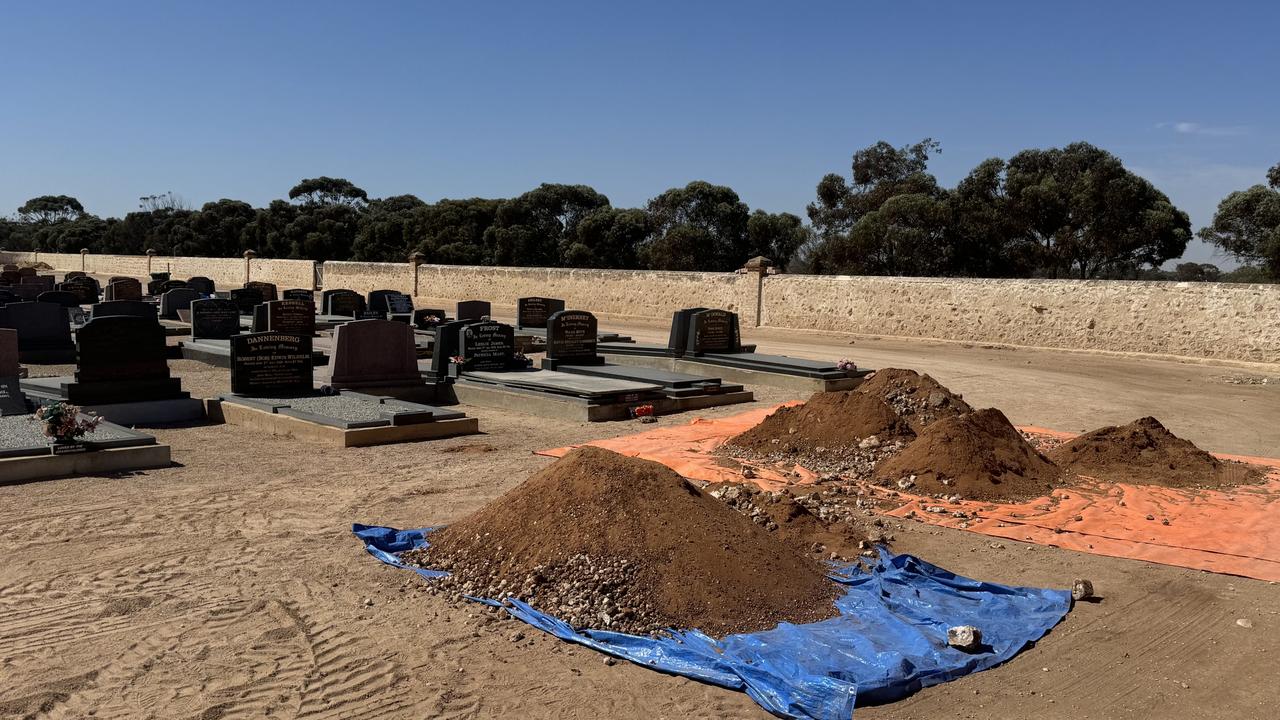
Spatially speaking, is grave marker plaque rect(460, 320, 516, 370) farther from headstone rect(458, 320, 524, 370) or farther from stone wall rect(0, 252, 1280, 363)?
stone wall rect(0, 252, 1280, 363)

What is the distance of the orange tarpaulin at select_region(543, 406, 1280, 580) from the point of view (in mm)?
7246

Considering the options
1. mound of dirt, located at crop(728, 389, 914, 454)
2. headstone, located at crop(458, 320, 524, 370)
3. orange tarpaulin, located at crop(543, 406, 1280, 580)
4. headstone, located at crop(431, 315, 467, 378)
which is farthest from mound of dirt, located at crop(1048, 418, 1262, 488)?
headstone, located at crop(431, 315, 467, 378)

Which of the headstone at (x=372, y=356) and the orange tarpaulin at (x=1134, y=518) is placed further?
the headstone at (x=372, y=356)

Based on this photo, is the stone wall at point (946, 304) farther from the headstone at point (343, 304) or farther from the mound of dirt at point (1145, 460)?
the mound of dirt at point (1145, 460)

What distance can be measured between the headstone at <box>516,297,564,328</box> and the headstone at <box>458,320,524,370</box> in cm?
776

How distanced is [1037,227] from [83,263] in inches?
2176

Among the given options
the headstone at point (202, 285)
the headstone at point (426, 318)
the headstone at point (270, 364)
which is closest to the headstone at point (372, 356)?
the headstone at point (270, 364)

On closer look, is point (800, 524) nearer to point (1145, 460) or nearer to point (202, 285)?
point (1145, 460)

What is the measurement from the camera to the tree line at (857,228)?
1264 inches

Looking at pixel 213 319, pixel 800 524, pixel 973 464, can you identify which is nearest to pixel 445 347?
pixel 213 319

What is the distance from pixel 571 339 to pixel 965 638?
40.8ft

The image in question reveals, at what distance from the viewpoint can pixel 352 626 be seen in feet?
18.0

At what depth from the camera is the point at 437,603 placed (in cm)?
586

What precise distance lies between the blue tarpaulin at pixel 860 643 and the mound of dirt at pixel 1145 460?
420cm
